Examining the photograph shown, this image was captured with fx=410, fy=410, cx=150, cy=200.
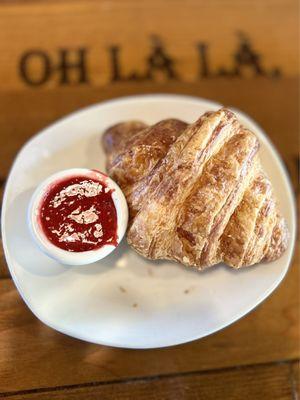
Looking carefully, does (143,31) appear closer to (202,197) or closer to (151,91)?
(151,91)

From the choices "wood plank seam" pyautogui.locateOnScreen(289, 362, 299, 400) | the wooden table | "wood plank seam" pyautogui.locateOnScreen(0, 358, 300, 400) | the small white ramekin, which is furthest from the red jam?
"wood plank seam" pyautogui.locateOnScreen(289, 362, 299, 400)

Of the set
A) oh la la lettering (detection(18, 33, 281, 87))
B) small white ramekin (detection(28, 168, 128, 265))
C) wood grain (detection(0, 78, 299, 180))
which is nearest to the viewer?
small white ramekin (detection(28, 168, 128, 265))

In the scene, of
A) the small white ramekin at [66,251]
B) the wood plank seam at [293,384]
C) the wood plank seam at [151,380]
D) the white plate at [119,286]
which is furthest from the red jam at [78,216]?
the wood plank seam at [293,384]

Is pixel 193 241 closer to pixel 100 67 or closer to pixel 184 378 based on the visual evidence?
pixel 184 378

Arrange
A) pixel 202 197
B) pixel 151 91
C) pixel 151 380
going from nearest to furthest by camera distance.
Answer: pixel 202 197
pixel 151 380
pixel 151 91

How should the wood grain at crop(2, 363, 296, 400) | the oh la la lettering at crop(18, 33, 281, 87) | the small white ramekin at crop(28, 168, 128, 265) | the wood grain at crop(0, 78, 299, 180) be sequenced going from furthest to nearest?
the oh la la lettering at crop(18, 33, 281, 87), the wood grain at crop(0, 78, 299, 180), the wood grain at crop(2, 363, 296, 400), the small white ramekin at crop(28, 168, 128, 265)

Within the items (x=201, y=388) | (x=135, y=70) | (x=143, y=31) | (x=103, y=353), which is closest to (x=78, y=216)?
(x=103, y=353)

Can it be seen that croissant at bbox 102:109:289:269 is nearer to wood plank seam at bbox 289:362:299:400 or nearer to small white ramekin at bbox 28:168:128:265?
small white ramekin at bbox 28:168:128:265
